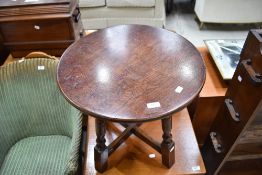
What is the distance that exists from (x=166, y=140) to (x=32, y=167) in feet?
2.21

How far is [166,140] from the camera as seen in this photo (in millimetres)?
1025

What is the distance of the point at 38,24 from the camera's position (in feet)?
4.45

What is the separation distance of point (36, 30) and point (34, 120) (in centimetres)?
54

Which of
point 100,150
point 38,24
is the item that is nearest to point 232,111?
point 100,150

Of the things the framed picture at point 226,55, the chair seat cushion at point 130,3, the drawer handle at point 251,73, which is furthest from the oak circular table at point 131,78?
the chair seat cushion at point 130,3

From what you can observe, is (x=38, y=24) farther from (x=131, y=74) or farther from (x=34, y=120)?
(x=131, y=74)

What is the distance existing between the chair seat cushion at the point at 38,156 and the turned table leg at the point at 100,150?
5.8 inches

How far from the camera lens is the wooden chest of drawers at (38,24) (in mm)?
1338

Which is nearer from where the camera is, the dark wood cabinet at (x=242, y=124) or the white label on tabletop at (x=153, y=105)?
the white label on tabletop at (x=153, y=105)

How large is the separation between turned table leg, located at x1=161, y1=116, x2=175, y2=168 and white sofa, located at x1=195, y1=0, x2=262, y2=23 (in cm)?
191

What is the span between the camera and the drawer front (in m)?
1.35

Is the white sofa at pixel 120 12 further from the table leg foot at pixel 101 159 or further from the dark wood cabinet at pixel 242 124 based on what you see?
the table leg foot at pixel 101 159

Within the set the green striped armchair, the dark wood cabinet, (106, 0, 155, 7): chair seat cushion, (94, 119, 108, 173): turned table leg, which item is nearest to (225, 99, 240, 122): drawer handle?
the dark wood cabinet

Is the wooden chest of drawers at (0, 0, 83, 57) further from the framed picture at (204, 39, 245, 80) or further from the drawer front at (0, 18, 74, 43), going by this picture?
the framed picture at (204, 39, 245, 80)
